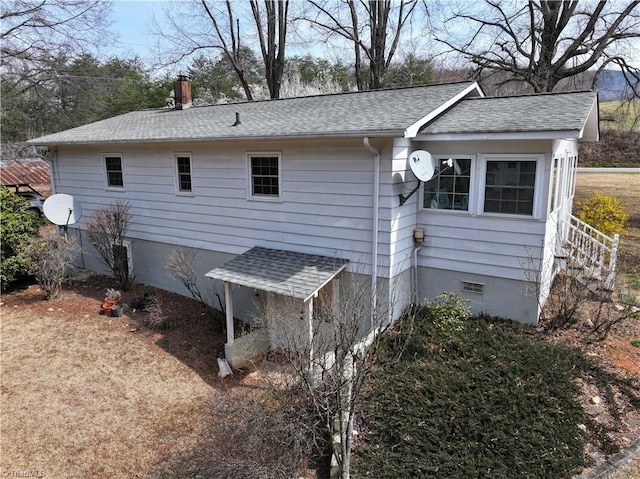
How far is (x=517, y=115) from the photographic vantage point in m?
7.43

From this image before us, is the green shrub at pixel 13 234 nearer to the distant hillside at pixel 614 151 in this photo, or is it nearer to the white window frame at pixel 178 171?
the white window frame at pixel 178 171

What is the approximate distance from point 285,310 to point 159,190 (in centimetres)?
513

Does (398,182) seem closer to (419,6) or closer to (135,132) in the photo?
(135,132)

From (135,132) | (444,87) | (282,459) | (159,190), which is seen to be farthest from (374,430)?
(135,132)

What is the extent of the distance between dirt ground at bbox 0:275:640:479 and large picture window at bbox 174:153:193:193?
114 inches

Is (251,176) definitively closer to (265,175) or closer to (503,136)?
(265,175)

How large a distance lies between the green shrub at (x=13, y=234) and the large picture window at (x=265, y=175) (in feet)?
22.4

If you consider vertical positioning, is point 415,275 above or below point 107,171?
below

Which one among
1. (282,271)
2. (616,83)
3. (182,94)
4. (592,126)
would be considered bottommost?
(282,271)

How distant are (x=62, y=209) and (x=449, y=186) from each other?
34.1 ft

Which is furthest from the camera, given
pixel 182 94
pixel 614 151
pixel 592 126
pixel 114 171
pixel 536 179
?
pixel 614 151

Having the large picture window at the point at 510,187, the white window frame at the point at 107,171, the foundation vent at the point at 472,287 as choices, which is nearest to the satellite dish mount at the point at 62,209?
the white window frame at the point at 107,171

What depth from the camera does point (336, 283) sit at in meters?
8.12

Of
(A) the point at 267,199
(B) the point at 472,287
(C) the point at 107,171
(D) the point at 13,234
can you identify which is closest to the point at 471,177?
(B) the point at 472,287
